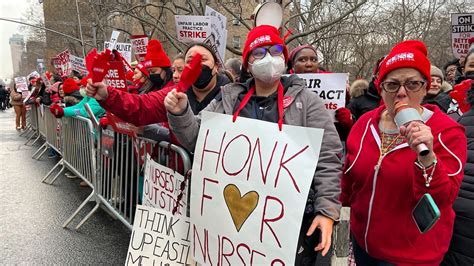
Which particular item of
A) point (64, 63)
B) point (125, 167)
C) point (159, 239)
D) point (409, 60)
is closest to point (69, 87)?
point (125, 167)

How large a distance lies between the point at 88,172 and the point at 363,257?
456 centimetres

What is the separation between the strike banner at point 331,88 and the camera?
362 centimetres

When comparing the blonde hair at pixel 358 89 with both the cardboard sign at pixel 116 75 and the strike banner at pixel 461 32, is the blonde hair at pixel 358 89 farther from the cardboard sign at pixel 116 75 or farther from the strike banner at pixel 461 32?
the cardboard sign at pixel 116 75

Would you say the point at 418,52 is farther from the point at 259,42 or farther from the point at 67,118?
the point at 67,118

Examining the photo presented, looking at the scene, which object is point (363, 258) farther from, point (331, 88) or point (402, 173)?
point (331, 88)

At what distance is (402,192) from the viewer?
202 cm

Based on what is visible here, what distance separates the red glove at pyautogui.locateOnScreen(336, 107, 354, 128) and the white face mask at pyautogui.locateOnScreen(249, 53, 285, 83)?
4.91ft

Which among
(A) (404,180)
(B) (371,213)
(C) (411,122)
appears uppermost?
(C) (411,122)

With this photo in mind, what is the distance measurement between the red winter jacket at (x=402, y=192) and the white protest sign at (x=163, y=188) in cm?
122

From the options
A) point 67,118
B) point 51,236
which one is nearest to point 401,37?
point 67,118

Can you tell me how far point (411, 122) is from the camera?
1.62 meters

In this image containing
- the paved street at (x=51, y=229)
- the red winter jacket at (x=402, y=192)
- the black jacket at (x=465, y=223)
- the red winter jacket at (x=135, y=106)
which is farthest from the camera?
the paved street at (x=51, y=229)

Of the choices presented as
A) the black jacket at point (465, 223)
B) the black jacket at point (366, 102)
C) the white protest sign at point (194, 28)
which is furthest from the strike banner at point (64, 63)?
the black jacket at point (465, 223)

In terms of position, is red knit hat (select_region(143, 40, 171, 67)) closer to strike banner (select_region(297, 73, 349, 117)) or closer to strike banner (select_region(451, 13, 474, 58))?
strike banner (select_region(297, 73, 349, 117))
